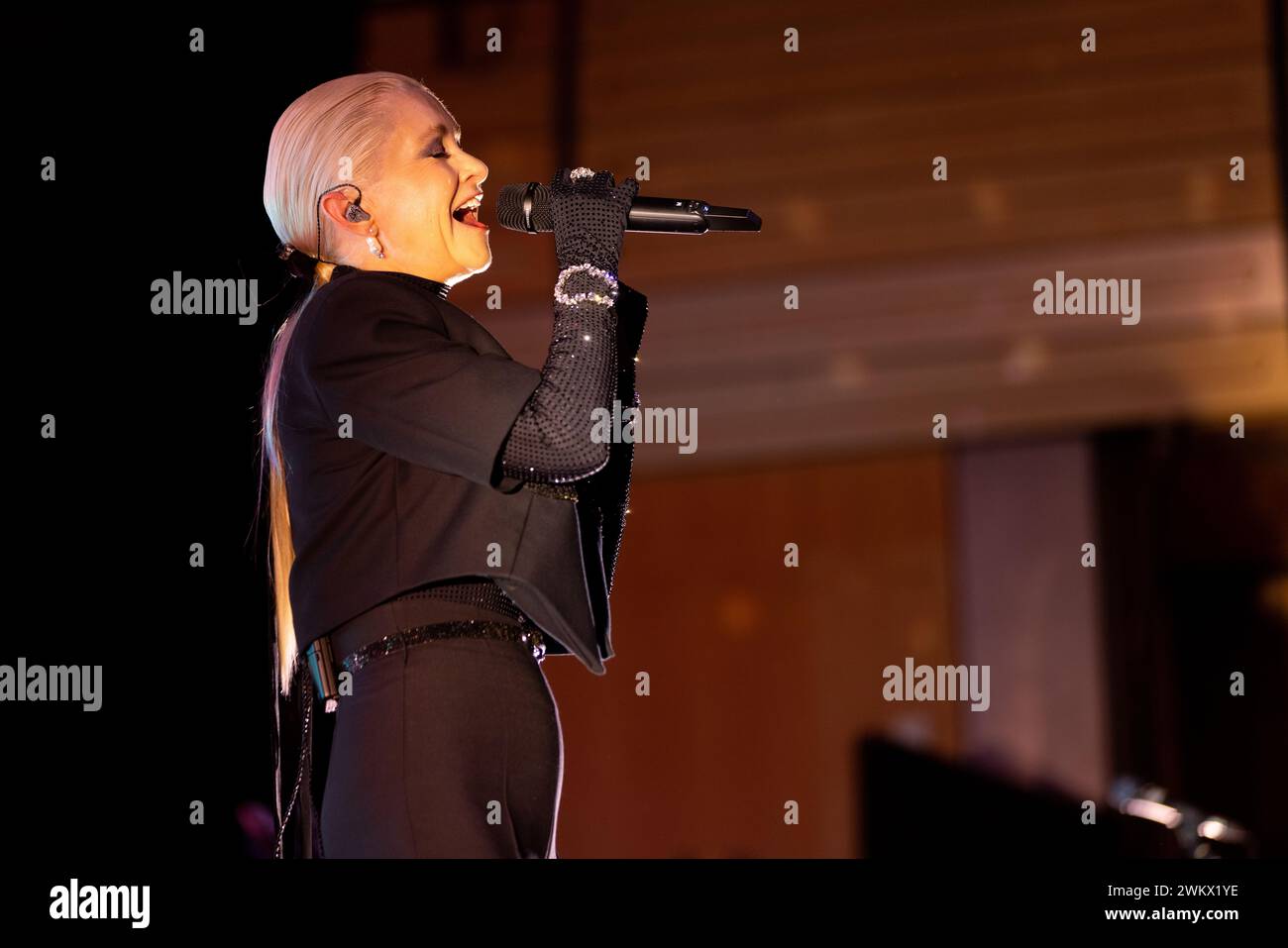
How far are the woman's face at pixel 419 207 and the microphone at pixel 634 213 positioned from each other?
4cm

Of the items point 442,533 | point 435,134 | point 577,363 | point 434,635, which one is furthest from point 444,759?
point 435,134

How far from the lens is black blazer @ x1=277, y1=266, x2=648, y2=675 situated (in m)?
1.47

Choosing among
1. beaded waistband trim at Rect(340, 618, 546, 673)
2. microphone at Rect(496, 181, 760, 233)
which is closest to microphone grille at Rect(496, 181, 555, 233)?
microphone at Rect(496, 181, 760, 233)

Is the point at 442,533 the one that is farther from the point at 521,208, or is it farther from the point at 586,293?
the point at 521,208

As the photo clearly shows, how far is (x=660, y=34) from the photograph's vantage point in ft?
15.9

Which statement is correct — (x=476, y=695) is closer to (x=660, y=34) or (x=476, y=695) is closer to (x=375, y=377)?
(x=375, y=377)

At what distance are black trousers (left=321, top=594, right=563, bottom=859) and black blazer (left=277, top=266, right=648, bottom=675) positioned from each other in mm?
70

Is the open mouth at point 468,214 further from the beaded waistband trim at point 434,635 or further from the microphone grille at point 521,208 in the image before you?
the beaded waistband trim at point 434,635

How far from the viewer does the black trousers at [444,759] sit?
1.39 m

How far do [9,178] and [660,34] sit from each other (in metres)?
2.24

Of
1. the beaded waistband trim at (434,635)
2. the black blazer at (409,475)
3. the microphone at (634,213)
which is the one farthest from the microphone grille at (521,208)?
the beaded waistband trim at (434,635)
